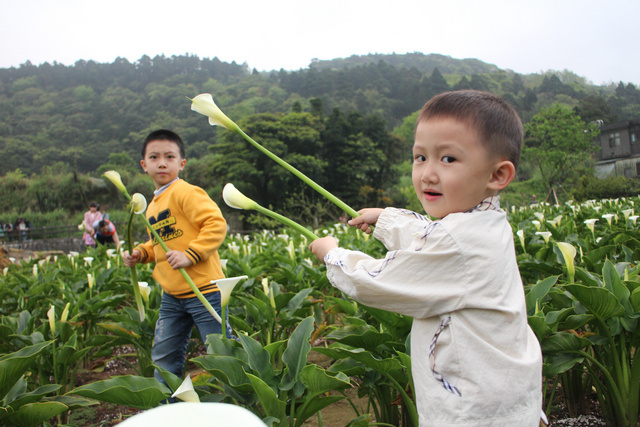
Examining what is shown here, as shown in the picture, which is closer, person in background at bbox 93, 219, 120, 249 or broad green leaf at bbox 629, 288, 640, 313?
broad green leaf at bbox 629, 288, 640, 313

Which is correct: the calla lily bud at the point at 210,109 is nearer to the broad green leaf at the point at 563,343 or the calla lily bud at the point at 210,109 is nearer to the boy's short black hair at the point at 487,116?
the boy's short black hair at the point at 487,116

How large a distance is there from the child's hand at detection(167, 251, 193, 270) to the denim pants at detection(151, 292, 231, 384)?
0.27 metres

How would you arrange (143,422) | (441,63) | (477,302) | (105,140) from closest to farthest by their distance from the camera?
(143,422), (477,302), (105,140), (441,63)

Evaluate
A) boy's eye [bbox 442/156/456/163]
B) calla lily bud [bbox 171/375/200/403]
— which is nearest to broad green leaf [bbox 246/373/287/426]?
calla lily bud [bbox 171/375/200/403]

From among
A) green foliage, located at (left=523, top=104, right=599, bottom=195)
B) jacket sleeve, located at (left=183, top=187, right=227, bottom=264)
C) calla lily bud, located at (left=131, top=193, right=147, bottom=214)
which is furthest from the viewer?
green foliage, located at (left=523, top=104, right=599, bottom=195)

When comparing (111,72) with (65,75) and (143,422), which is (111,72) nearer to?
(65,75)

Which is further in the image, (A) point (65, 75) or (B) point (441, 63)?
(B) point (441, 63)

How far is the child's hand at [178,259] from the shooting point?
92.8 inches

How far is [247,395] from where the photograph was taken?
167cm

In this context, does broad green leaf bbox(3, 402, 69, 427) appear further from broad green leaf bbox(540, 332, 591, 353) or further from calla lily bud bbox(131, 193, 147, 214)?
broad green leaf bbox(540, 332, 591, 353)

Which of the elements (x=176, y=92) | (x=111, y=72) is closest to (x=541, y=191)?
(x=176, y=92)

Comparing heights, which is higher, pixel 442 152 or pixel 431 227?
pixel 442 152

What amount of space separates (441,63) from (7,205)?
10464 centimetres

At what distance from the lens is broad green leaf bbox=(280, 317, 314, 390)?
168 cm
